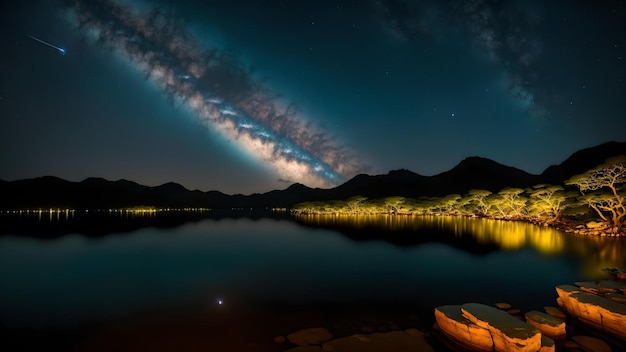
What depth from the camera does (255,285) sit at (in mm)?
16922

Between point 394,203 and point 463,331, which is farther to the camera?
point 394,203

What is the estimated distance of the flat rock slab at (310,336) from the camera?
915cm

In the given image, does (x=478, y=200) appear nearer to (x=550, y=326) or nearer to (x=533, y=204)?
(x=533, y=204)

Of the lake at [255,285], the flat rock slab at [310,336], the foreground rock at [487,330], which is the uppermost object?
the foreground rock at [487,330]

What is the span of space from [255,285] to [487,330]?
39.3 ft

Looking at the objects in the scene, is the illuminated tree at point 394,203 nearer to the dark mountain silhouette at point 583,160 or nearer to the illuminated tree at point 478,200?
the illuminated tree at point 478,200

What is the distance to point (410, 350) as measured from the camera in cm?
854

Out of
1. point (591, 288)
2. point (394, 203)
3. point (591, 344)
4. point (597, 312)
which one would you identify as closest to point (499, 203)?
point (394, 203)

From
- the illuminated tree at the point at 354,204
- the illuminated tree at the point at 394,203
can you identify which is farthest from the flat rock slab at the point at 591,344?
the illuminated tree at the point at 354,204

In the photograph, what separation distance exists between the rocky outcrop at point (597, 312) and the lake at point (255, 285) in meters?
2.20

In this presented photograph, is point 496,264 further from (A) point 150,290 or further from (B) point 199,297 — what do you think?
(A) point 150,290

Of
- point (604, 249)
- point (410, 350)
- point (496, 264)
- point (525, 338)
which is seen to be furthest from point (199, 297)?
point (604, 249)

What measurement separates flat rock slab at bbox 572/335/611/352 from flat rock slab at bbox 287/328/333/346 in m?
7.24

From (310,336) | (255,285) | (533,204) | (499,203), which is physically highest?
(533,204)
